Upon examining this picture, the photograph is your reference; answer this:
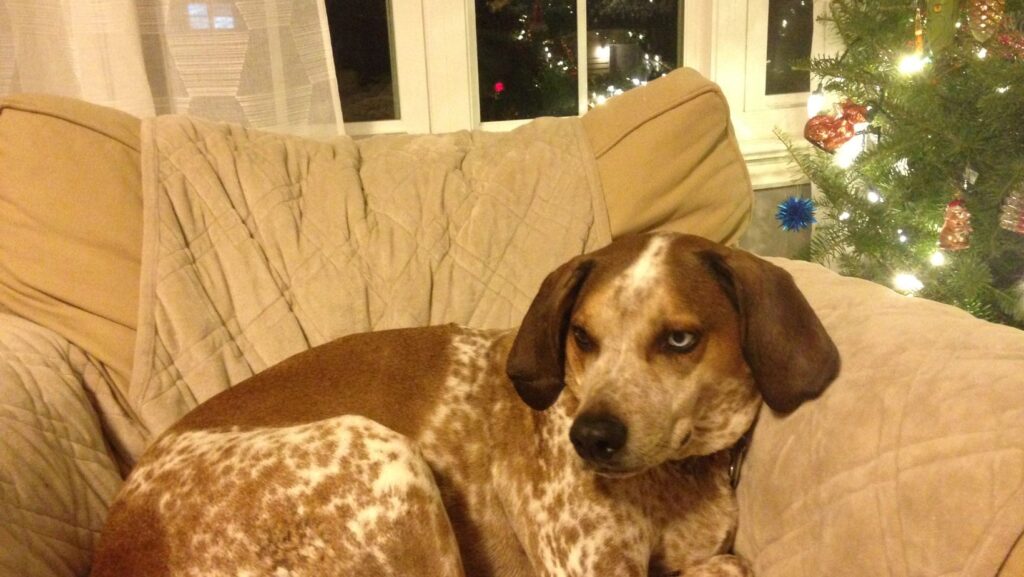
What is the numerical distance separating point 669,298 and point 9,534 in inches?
51.8

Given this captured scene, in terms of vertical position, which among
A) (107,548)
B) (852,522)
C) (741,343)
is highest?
(741,343)

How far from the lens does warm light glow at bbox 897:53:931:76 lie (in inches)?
97.3

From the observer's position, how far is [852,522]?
1196mm

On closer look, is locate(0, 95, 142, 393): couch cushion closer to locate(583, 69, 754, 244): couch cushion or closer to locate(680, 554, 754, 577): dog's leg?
locate(583, 69, 754, 244): couch cushion

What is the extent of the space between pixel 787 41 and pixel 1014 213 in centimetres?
167

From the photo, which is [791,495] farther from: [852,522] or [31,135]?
[31,135]

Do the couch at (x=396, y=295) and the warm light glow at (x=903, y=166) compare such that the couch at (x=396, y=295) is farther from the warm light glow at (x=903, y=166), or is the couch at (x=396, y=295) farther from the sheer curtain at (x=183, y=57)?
the warm light glow at (x=903, y=166)

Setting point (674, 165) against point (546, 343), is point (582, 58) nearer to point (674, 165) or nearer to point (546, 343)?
point (674, 165)

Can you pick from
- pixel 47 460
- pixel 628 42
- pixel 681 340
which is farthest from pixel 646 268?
pixel 628 42

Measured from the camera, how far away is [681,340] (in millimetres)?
1454

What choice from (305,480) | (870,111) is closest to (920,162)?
(870,111)

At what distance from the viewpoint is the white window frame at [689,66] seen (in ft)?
10.0

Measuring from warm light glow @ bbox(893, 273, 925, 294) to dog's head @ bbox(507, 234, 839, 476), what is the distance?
4.68ft

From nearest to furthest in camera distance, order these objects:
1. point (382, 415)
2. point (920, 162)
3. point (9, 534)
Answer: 1. point (9, 534)
2. point (382, 415)
3. point (920, 162)
